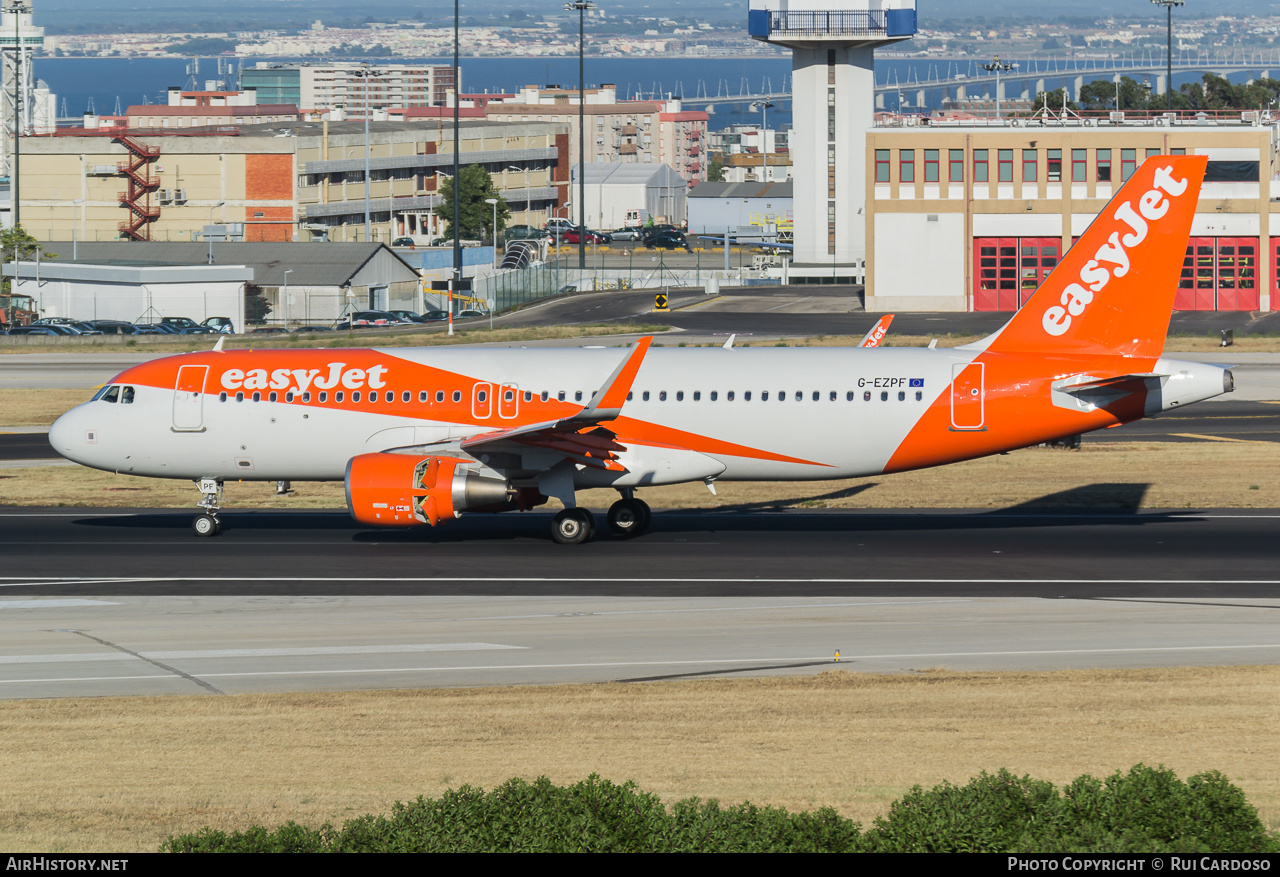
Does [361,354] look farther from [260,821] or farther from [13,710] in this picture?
[260,821]

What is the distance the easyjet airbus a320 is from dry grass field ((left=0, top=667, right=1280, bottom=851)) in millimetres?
11530

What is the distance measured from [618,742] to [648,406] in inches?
627

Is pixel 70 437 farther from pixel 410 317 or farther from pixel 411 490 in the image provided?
pixel 410 317

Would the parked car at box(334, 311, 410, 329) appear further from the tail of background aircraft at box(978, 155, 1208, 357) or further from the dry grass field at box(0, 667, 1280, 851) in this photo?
the dry grass field at box(0, 667, 1280, 851)

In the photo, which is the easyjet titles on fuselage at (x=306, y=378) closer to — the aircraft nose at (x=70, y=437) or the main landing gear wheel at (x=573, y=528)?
the aircraft nose at (x=70, y=437)

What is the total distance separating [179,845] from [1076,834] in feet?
23.0

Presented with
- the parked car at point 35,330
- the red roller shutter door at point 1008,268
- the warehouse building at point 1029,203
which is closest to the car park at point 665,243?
the warehouse building at point 1029,203

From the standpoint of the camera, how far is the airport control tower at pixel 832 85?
118688 millimetres

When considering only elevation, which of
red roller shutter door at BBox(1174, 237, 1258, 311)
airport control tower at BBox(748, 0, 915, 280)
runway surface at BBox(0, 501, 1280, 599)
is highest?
airport control tower at BBox(748, 0, 915, 280)

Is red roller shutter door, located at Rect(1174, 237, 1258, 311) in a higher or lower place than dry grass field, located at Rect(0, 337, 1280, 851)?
higher

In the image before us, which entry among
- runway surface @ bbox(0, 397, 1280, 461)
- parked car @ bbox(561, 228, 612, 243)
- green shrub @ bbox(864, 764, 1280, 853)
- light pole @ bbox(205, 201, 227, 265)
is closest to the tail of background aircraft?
runway surface @ bbox(0, 397, 1280, 461)

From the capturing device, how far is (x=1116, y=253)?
105 feet

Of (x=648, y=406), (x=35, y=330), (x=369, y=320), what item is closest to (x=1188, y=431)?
(x=648, y=406)

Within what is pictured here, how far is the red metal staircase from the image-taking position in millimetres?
151250
